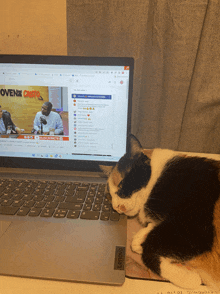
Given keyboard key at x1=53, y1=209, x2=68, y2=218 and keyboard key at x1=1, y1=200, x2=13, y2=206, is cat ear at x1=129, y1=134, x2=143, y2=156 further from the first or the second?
keyboard key at x1=1, y1=200, x2=13, y2=206

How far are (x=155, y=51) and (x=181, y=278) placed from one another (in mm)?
862

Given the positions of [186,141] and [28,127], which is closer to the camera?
[28,127]

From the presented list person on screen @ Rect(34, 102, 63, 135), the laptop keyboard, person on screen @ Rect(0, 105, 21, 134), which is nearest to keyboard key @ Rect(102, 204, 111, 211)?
the laptop keyboard

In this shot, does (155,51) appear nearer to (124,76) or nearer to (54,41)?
(124,76)

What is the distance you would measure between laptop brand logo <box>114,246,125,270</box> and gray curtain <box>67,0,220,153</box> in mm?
660

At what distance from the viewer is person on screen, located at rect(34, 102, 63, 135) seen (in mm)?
773

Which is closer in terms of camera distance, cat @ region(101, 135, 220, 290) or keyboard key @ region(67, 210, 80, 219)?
cat @ region(101, 135, 220, 290)

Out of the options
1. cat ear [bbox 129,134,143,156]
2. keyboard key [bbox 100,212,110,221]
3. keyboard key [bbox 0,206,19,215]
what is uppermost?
cat ear [bbox 129,134,143,156]

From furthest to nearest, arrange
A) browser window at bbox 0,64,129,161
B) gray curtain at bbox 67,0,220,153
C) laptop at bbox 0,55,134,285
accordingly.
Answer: gray curtain at bbox 67,0,220,153 < browser window at bbox 0,64,129,161 < laptop at bbox 0,55,134,285

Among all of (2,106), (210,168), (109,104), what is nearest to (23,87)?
(2,106)

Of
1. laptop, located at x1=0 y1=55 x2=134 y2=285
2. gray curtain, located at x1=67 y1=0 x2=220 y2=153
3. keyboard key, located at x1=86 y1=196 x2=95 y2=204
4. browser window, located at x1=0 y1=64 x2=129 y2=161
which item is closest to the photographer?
laptop, located at x1=0 y1=55 x2=134 y2=285

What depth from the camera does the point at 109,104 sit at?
0.76 meters

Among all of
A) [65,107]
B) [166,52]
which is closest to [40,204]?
[65,107]

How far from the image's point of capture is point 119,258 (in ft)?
1.48
